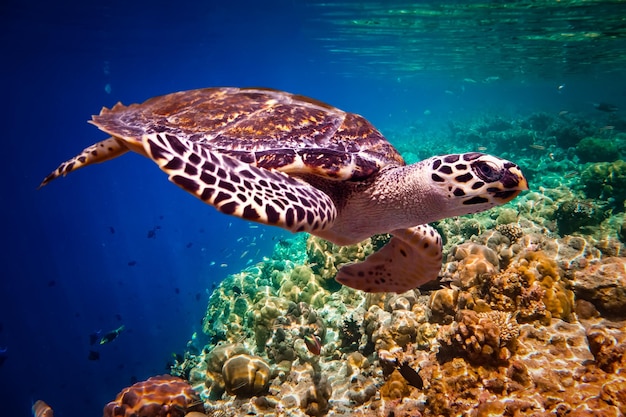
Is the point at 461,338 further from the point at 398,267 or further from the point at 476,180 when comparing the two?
the point at 476,180

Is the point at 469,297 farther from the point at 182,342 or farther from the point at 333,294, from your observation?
the point at 182,342

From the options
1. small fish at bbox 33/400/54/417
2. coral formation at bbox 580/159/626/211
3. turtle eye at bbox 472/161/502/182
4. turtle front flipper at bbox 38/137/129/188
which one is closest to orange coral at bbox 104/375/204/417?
small fish at bbox 33/400/54/417

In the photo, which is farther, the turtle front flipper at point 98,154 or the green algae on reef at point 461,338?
the turtle front flipper at point 98,154

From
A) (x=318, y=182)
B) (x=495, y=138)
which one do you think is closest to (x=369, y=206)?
(x=318, y=182)

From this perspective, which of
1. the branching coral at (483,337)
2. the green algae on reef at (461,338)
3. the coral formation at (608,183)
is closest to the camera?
the green algae on reef at (461,338)

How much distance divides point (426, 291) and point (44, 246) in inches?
3451

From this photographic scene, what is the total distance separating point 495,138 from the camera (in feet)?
69.6

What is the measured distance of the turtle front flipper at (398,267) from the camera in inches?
155

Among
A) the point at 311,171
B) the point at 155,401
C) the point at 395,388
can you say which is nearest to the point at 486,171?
the point at 311,171

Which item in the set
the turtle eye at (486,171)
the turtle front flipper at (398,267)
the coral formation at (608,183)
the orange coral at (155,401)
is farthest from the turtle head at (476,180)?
the coral formation at (608,183)

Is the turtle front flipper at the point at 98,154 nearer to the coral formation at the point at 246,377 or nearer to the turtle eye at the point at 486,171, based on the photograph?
the coral formation at the point at 246,377

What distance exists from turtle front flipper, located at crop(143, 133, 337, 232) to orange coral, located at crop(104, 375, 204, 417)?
355cm

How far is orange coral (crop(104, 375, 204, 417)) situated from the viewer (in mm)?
4020

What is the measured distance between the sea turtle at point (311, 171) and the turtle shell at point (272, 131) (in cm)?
1
